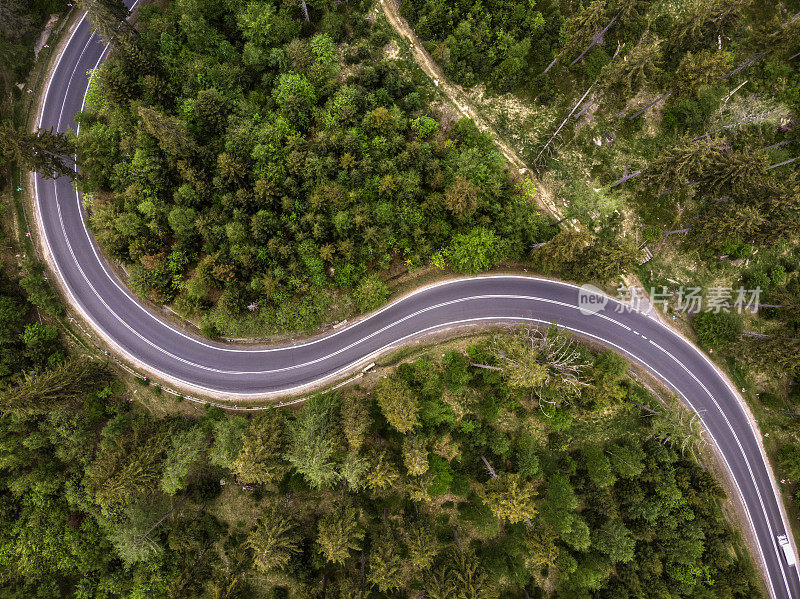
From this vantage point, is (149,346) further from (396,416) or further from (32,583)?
(396,416)

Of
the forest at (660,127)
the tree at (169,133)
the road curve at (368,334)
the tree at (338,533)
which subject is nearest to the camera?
the tree at (169,133)

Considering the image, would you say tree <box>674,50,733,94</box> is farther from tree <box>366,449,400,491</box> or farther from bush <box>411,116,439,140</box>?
tree <box>366,449,400,491</box>

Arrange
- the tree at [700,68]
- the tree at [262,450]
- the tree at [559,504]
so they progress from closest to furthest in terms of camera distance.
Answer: the tree at [262,450], the tree at [700,68], the tree at [559,504]

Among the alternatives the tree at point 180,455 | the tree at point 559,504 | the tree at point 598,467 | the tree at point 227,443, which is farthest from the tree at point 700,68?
the tree at point 180,455

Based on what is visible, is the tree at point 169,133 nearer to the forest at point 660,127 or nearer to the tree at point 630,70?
the forest at point 660,127

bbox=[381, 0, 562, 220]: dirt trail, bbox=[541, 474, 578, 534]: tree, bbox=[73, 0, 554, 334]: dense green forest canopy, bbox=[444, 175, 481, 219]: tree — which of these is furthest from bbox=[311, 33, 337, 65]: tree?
bbox=[541, 474, 578, 534]: tree

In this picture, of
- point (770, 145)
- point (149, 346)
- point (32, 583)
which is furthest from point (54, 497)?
point (770, 145)
